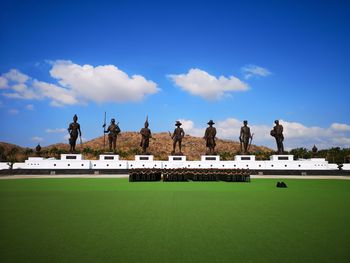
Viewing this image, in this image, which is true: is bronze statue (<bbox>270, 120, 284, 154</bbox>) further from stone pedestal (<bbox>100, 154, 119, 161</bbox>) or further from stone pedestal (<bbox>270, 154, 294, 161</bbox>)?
stone pedestal (<bbox>100, 154, 119, 161</bbox>)

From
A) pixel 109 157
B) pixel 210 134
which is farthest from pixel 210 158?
pixel 109 157

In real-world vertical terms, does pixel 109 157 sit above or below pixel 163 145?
below

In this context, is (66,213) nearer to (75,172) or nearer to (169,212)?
(169,212)

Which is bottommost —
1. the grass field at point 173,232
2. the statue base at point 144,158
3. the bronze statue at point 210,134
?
the grass field at point 173,232

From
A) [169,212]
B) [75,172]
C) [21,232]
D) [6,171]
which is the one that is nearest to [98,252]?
[21,232]

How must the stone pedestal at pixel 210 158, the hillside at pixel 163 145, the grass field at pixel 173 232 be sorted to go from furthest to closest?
the hillside at pixel 163 145 → the stone pedestal at pixel 210 158 → the grass field at pixel 173 232

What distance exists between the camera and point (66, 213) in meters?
7.31

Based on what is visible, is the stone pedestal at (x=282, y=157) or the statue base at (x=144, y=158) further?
the statue base at (x=144, y=158)

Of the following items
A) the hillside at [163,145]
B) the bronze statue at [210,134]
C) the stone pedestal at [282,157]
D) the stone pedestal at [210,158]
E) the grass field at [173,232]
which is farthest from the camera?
the hillside at [163,145]

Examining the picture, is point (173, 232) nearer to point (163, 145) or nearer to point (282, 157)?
point (282, 157)

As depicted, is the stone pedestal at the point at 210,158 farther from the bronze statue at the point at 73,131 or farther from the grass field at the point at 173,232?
the grass field at the point at 173,232

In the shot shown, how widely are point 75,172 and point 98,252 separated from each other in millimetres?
24294

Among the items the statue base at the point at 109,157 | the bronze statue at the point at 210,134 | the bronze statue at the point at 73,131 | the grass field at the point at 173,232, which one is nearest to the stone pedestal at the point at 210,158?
the bronze statue at the point at 210,134

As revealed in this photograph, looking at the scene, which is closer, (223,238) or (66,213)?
(223,238)
